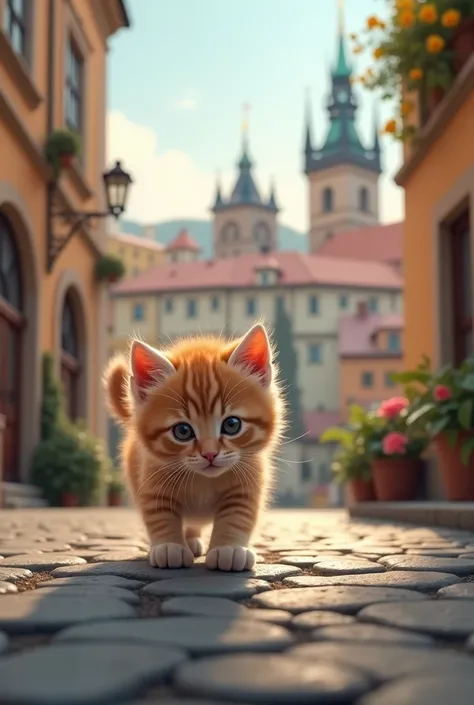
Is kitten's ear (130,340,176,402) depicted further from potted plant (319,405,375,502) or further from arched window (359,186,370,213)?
arched window (359,186,370,213)

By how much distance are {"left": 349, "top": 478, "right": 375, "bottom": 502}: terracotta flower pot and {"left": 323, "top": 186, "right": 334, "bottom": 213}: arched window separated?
8744 cm

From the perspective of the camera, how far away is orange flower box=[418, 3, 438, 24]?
8117 millimetres

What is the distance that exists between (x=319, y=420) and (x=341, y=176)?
131ft

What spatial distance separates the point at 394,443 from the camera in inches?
326

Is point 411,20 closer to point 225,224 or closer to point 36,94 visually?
point 36,94

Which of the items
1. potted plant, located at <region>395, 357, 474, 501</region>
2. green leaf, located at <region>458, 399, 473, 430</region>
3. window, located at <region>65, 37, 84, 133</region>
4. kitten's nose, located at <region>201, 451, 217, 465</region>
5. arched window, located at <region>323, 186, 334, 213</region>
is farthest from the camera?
arched window, located at <region>323, 186, 334, 213</region>

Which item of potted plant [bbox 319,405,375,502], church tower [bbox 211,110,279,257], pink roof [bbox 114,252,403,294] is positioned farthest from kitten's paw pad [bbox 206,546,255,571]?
church tower [bbox 211,110,279,257]

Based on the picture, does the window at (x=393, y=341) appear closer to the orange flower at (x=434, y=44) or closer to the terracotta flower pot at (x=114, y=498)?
the terracotta flower pot at (x=114, y=498)

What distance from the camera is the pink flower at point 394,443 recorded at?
8.30 m

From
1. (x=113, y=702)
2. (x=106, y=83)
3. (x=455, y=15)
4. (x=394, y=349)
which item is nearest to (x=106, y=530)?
(x=113, y=702)

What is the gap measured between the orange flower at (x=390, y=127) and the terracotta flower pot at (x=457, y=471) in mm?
4132

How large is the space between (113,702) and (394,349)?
194 feet

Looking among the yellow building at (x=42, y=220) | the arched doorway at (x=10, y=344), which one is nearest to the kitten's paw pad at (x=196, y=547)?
the yellow building at (x=42, y=220)

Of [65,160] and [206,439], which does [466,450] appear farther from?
[65,160]
